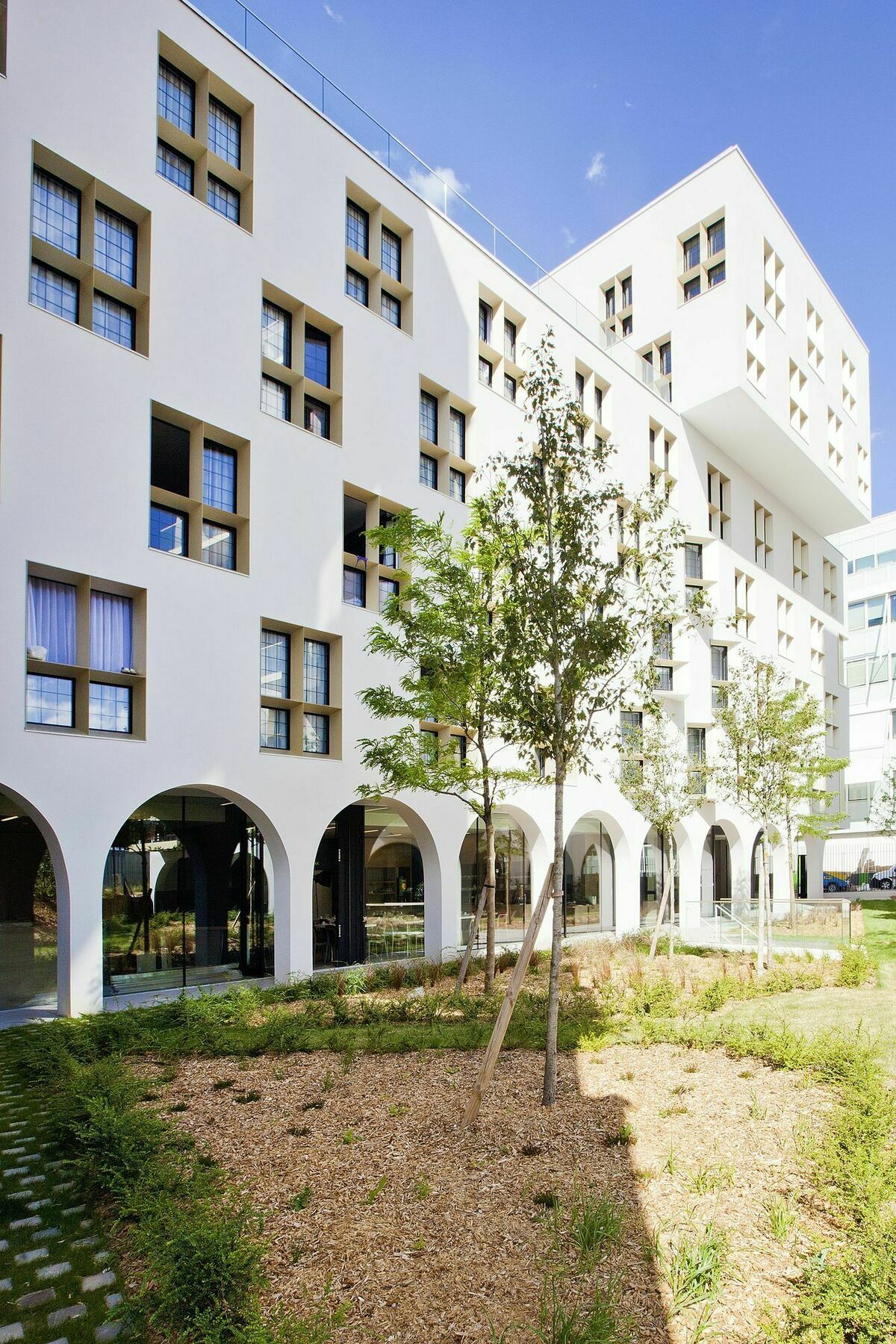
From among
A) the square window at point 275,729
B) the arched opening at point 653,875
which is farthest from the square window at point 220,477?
the arched opening at point 653,875

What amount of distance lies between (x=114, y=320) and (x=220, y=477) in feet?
10.3

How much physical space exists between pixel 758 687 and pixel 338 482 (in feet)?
34.9

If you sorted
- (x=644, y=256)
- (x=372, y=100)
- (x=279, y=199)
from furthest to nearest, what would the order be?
(x=644, y=256) → (x=372, y=100) → (x=279, y=199)

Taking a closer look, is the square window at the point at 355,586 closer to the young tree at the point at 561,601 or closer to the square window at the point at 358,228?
the square window at the point at 358,228

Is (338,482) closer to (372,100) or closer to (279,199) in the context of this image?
(279,199)

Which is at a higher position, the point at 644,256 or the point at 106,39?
the point at 644,256

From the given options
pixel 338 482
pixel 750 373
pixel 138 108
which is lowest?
pixel 338 482

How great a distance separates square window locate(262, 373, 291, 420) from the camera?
17391 mm

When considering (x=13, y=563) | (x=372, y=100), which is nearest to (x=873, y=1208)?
(x=13, y=563)

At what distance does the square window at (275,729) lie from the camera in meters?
16.6

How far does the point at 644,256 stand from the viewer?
3509cm

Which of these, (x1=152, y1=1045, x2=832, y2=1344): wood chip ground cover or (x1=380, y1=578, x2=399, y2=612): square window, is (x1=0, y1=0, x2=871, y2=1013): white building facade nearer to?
(x1=380, y1=578, x2=399, y2=612): square window

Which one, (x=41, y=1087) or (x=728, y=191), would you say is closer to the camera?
(x=41, y=1087)

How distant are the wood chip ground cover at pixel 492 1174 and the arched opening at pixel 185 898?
6.49m
